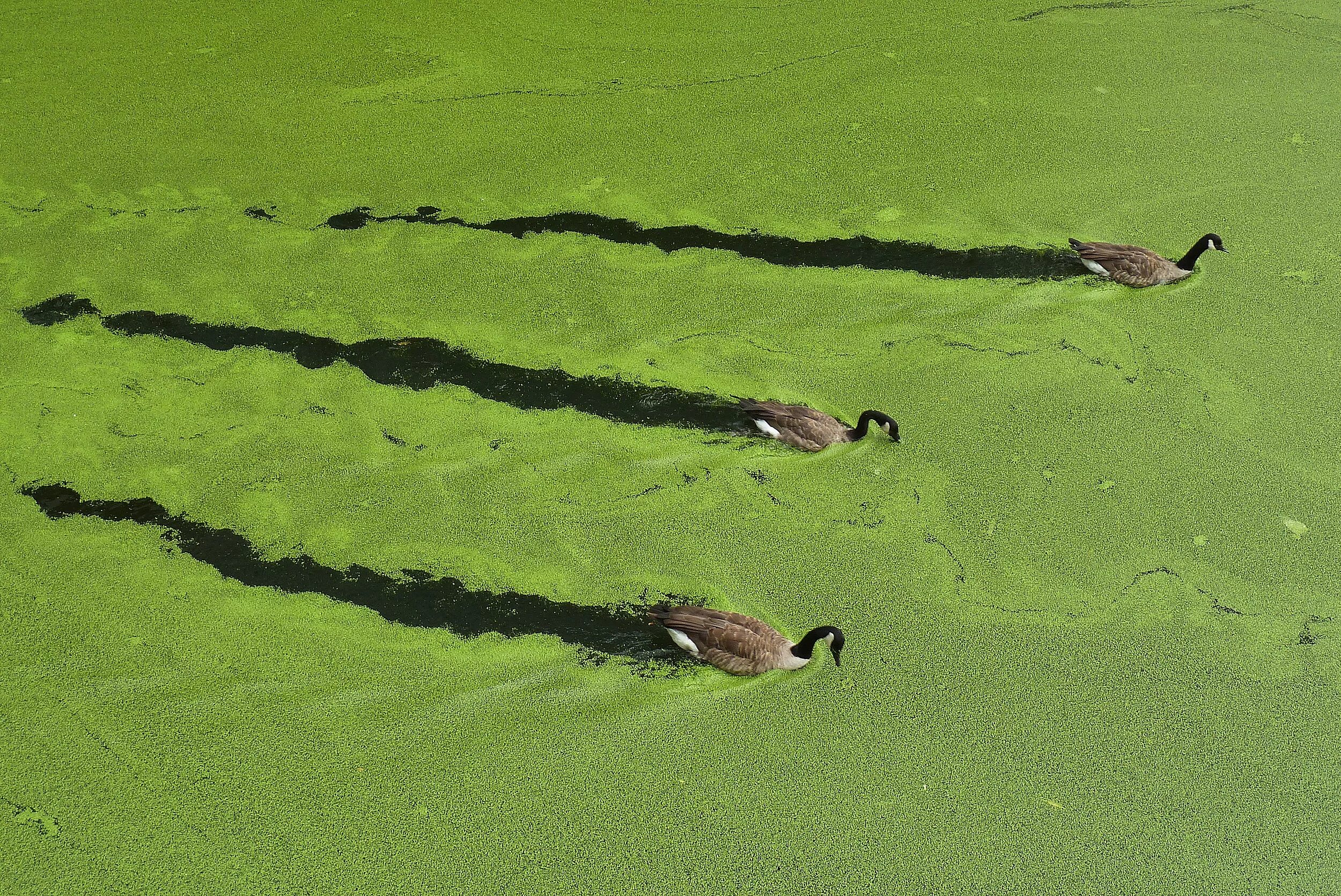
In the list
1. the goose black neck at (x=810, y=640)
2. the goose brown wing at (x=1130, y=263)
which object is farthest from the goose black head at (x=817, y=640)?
the goose brown wing at (x=1130, y=263)

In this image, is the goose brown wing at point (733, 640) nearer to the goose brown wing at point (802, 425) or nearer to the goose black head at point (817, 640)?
the goose black head at point (817, 640)

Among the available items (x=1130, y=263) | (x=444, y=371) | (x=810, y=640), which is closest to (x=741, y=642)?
(x=810, y=640)

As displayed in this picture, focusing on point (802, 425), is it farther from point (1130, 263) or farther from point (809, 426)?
point (1130, 263)

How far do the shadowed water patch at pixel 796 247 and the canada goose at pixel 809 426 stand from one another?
67 centimetres

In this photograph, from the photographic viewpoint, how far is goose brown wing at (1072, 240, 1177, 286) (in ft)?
8.78

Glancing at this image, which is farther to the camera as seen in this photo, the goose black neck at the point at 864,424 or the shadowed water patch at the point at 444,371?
the shadowed water patch at the point at 444,371

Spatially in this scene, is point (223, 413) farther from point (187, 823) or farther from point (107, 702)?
point (187, 823)

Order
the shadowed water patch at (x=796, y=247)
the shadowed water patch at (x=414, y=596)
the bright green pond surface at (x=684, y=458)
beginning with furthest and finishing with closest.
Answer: the shadowed water patch at (x=796, y=247)
the shadowed water patch at (x=414, y=596)
the bright green pond surface at (x=684, y=458)

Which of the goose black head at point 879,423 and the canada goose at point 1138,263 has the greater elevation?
the canada goose at point 1138,263

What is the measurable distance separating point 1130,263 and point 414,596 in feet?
6.95

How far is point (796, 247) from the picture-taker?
287 cm

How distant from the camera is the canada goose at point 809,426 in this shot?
2277 millimetres

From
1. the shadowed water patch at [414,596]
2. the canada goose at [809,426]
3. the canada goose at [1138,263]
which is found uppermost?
the canada goose at [1138,263]

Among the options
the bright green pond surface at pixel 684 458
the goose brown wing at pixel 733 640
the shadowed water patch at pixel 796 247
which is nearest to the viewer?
the bright green pond surface at pixel 684 458
